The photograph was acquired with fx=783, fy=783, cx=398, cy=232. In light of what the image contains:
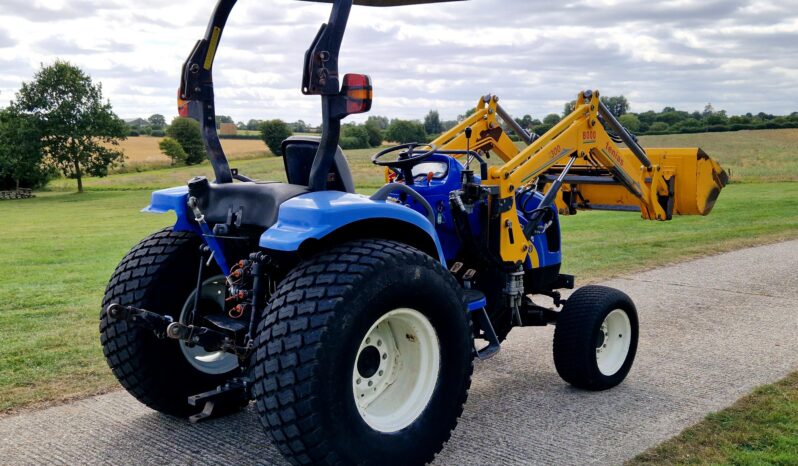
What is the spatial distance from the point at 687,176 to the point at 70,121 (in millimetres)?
51222

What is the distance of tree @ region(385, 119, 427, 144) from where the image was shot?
6.93m

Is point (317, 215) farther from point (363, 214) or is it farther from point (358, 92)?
point (358, 92)

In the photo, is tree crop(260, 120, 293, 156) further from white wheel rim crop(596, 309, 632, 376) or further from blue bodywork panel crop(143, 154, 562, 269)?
white wheel rim crop(596, 309, 632, 376)

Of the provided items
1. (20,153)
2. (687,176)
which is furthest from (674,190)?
(20,153)

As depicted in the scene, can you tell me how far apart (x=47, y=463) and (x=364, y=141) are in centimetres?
385

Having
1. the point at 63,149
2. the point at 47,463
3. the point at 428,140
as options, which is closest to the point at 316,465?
the point at 47,463

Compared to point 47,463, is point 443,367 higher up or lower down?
higher up

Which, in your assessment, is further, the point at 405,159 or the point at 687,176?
the point at 687,176

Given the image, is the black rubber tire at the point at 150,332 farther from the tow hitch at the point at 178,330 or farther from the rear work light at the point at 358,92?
the rear work light at the point at 358,92

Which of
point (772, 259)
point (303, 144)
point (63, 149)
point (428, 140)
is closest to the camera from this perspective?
point (303, 144)

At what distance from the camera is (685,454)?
13.9ft

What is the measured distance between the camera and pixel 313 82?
12.1ft

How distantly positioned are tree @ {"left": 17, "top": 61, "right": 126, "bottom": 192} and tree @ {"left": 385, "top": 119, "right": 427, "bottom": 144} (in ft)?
156

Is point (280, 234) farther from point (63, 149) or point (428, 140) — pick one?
→ point (63, 149)
